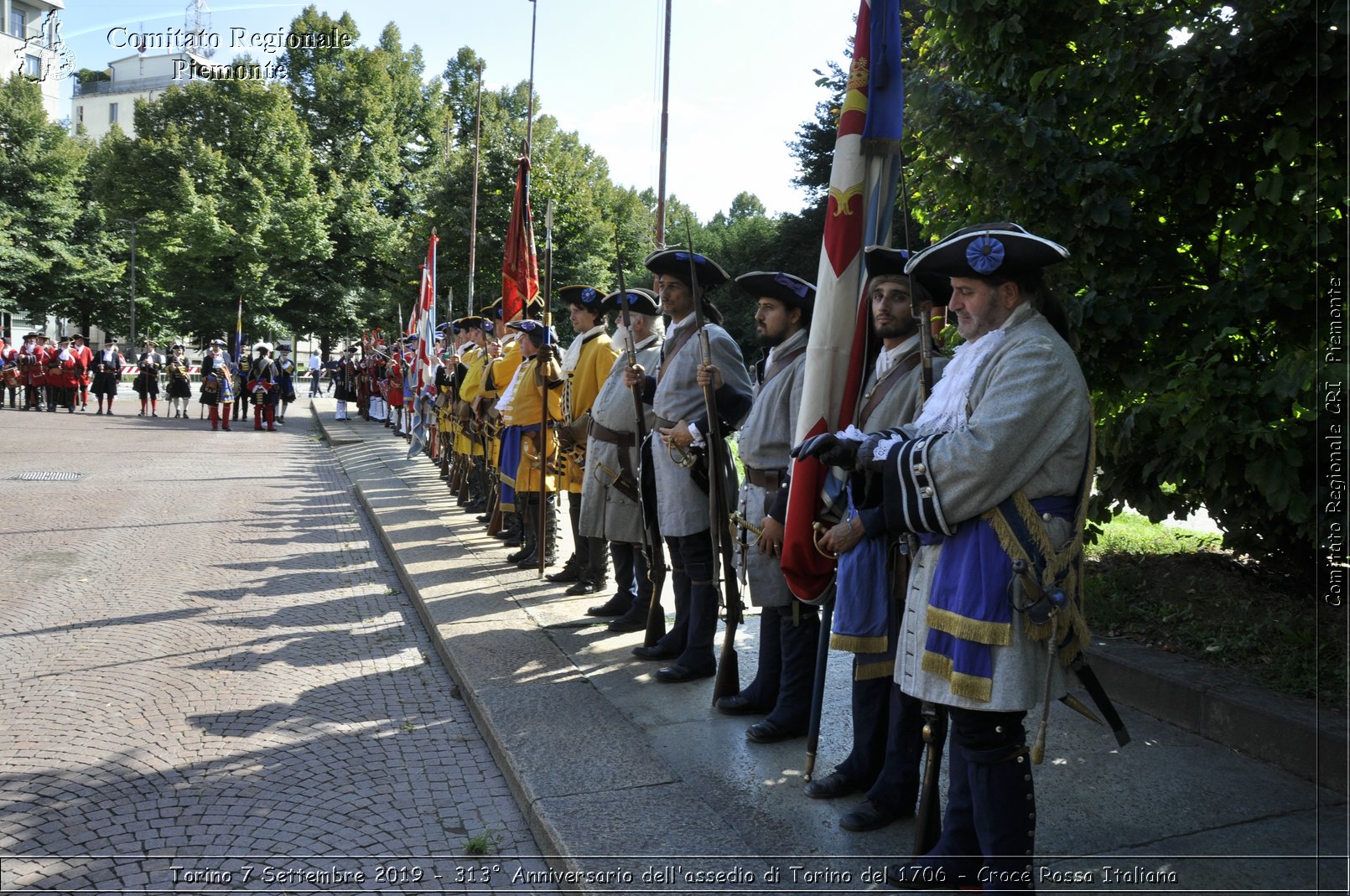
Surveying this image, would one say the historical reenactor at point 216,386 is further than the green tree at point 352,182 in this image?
No

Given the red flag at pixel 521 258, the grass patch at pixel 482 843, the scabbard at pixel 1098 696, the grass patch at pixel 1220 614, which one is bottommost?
the grass patch at pixel 482 843

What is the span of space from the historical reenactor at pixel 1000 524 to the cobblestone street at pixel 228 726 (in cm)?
170

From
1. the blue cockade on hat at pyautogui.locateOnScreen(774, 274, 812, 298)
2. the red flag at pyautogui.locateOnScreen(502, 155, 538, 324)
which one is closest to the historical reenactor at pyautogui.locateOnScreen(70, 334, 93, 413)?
the red flag at pyautogui.locateOnScreen(502, 155, 538, 324)

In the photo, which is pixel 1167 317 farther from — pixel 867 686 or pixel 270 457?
pixel 270 457

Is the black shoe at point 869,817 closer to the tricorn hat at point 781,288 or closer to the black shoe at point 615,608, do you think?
the tricorn hat at point 781,288

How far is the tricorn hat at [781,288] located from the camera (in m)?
5.08

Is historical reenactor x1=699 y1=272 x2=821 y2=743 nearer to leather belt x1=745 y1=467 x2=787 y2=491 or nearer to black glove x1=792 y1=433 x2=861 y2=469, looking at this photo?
leather belt x1=745 y1=467 x2=787 y2=491

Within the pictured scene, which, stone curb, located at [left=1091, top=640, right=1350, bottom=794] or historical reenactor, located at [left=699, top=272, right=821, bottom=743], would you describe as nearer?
stone curb, located at [left=1091, top=640, right=1350, bottom=794]

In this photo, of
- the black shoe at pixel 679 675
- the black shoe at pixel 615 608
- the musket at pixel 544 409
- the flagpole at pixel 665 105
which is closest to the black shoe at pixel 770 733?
the black shoe at pixel 679 675

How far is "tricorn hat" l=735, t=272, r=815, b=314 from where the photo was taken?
16.7ft

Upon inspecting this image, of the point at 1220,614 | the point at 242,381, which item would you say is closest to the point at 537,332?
the point at 1220,614

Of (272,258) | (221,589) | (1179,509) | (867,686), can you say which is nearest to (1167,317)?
(1179,509)

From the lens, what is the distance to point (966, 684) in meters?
3.12

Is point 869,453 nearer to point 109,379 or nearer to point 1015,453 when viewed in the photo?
point 1015,453
